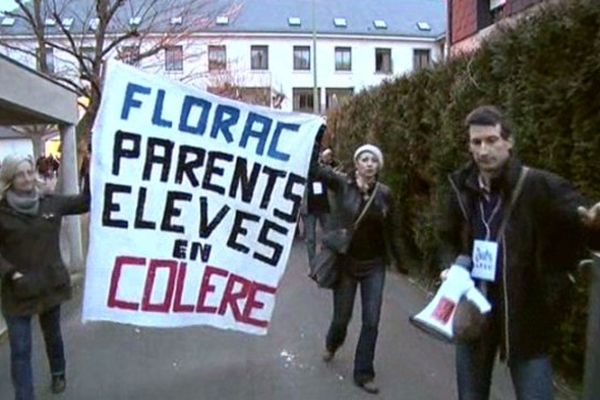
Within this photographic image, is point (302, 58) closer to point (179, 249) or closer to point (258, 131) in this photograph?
point (258, 131)

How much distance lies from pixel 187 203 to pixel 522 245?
7.41 feet

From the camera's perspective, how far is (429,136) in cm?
893

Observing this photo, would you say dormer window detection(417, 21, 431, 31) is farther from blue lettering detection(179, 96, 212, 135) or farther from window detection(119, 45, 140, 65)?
blue lettering detection(179, 96, 212, 135)

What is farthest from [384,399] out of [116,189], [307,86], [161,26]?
[307,86]

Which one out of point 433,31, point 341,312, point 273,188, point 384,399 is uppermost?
point 433,31

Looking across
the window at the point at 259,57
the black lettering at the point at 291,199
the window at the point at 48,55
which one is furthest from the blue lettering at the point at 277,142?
the window at the point at 259,57

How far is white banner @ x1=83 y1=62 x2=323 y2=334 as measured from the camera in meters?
4.47

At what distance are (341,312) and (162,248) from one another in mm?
1750

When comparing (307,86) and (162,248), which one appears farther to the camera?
(307,86)

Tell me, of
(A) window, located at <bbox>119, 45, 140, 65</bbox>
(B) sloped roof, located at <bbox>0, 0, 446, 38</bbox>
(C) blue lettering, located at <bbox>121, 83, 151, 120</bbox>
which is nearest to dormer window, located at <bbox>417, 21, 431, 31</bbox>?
(B) sloped roof, located at <bbox>0, 0, 446, 38</bbox>

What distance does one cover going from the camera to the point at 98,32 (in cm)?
1977

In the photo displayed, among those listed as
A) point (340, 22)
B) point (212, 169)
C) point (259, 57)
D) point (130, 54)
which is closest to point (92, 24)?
point (130, 54)

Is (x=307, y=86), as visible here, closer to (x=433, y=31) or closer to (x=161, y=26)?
(x=433, y=31)

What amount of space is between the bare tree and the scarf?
1329 centimetres
